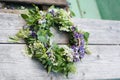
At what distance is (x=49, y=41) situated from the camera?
1854 mm

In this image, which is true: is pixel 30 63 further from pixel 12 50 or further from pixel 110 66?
pixel 110 66

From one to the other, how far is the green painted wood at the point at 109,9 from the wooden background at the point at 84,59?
112 centimetres

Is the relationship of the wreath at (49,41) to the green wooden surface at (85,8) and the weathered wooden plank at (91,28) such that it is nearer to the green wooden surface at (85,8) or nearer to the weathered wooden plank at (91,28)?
the weathered wooden plank at (91,28)

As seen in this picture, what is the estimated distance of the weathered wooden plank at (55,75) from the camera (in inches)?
67.5

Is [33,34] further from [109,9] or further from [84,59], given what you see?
[109,9]

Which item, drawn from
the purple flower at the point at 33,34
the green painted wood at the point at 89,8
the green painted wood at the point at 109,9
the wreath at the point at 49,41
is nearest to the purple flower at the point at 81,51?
the wreath at the point at 49,41

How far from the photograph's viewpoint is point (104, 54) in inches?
83.2

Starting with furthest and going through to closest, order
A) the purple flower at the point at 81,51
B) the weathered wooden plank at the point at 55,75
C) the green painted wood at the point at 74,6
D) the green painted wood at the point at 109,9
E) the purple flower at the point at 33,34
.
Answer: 1. the green painted wood at the point at 74,6
2. the green painted wood at the point at 109,9
3. the purple flower at the point at 81,51
4. the purple flower at the point at 33,34
5. the weathered wooden plank at the point at 55,75

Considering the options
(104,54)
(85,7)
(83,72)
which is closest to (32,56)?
(83,72)

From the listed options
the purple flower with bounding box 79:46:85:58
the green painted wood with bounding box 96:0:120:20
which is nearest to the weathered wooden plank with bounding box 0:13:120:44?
the purple flower with bounding box 79:46:85:58

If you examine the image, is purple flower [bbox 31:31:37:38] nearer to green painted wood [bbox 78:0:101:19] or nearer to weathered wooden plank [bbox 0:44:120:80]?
weathered wooden plank [bbox 0:44:120:80]

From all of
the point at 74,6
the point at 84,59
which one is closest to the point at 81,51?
the point at 84,59

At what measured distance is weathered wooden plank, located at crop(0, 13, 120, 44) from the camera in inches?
69.8

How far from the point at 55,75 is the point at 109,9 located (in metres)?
1.86
